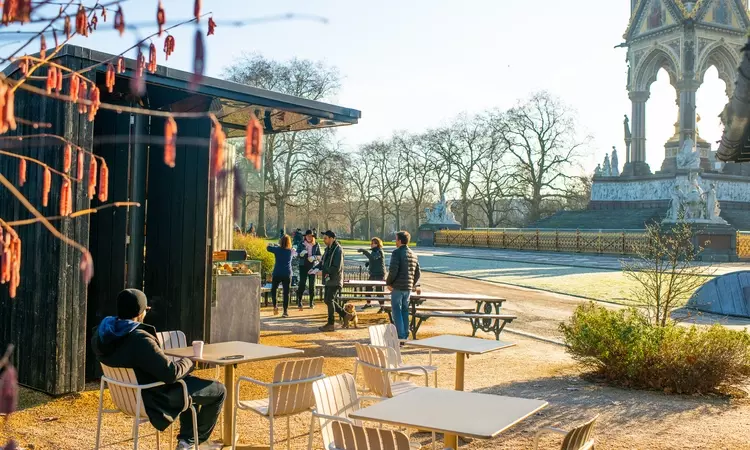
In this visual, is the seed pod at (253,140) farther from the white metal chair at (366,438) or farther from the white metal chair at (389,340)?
the white metal chair at (389,340)

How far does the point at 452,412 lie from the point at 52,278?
502 cm

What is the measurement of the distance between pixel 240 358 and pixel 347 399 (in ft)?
4.73

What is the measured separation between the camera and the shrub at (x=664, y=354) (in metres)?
8.37

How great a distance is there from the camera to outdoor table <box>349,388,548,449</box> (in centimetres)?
408

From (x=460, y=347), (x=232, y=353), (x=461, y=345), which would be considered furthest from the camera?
(x=461, y=345)

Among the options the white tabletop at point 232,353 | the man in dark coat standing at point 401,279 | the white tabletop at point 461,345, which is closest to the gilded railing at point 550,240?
the man in dark coat standing at point 401,279

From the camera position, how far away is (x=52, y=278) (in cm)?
768

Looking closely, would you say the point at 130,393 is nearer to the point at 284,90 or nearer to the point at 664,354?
the point at 664,354

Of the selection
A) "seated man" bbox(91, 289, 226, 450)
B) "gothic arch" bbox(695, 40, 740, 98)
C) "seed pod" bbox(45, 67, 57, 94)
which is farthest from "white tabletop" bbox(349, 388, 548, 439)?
"gothic arch" bbox(695, 40, 740, 98)

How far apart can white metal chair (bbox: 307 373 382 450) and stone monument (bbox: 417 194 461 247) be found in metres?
53.4

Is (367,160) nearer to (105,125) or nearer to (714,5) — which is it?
Answer: (714,5)

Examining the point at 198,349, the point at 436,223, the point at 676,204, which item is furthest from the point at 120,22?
the point at 436,223

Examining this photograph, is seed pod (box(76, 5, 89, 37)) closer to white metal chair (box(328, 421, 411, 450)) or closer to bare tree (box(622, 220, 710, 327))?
white metal chair (box(328, 421, 411, 450))

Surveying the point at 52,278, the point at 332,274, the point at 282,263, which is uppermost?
the point at 52,278
